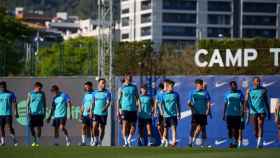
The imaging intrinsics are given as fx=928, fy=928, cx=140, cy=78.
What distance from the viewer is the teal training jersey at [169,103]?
24.8m

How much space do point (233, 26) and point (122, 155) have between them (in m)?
145

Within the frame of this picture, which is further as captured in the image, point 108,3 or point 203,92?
point 108,3

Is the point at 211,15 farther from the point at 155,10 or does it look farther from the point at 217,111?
the point at 217,111

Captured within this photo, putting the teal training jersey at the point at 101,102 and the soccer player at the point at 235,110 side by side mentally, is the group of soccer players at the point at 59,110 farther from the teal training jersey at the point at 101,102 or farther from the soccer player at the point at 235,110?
the soccer player at the point at 235,110

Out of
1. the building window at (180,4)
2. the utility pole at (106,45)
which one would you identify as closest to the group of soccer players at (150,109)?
the utility pole at (106,45)

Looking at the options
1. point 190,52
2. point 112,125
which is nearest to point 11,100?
point 112,125

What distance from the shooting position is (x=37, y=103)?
25.5 m

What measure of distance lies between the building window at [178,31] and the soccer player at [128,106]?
133 metres

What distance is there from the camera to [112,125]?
30.1 metres

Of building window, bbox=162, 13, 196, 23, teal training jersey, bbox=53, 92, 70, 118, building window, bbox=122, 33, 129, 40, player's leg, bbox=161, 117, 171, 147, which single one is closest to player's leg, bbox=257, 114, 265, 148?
player's leg, bbox=161, 117, 171, 147

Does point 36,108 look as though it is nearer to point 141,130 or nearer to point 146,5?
point 141,130

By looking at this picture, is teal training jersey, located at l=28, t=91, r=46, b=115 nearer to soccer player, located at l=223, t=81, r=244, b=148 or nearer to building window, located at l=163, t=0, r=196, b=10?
soccer player, located at l=223, t=81, r=244, b=148

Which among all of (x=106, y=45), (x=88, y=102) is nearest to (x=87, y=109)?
(x=88, y=102)

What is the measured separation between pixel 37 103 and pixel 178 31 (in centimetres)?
13412
